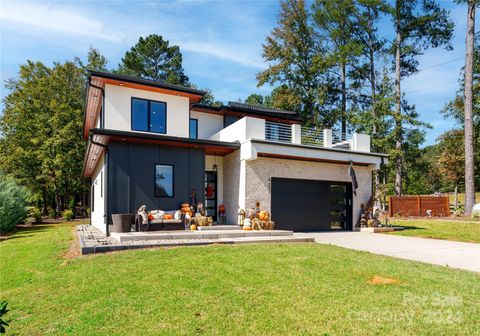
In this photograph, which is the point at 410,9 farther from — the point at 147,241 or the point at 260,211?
the point at 147,241

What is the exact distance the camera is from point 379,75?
29031mm

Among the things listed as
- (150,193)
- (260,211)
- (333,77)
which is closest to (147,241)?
(150,193)

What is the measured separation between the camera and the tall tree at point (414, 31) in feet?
86.7

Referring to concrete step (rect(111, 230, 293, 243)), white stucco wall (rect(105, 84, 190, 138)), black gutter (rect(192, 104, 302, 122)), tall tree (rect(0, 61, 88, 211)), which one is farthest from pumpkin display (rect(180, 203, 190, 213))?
tall tree (rect(0, 61, 88, 211))

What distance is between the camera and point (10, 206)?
18.5 meters

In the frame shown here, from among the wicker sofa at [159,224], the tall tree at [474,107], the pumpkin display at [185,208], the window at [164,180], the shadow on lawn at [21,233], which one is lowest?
the shadow on lawn at [21,233]

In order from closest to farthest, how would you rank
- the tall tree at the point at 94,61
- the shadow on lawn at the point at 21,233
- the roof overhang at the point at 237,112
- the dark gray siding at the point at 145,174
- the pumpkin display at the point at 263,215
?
the dark gray siding at the point at 145,174 < the pumpkin display at the point at 263,215 < the shadow on lawn at the point at 21,233 < the roof overhang at the point at 237,112 < the tall tree at the point at 94,61

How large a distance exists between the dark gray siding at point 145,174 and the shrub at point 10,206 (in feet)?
34.5

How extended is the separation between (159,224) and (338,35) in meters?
24.6

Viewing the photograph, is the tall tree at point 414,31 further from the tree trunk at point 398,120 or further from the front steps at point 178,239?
the front steps at point 178,239

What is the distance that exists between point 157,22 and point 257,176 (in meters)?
7.36

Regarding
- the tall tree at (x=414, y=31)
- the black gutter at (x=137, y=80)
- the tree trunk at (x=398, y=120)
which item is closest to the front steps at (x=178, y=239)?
the black gutter at (x=137, y=80)

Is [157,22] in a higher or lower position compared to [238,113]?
higher

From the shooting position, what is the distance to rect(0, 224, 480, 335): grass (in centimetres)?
402
